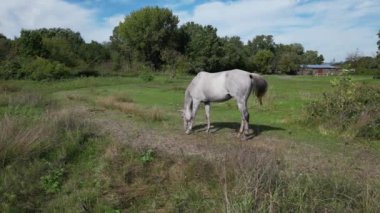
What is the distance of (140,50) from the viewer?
68188 millimetres

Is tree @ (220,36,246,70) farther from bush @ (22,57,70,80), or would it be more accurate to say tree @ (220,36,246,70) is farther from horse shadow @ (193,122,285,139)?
horse shadow @ (193,122,285,139)

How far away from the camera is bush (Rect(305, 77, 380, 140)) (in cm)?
1094

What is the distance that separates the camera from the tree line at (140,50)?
48.7 metres

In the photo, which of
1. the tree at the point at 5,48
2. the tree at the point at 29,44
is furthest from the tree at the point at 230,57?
the tree at the point at 5,48

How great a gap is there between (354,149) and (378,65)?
209 ft

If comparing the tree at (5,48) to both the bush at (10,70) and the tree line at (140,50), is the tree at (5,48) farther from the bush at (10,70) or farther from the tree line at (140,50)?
the bush at (10,70)

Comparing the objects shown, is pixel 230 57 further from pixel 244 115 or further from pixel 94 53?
pixel 244 115

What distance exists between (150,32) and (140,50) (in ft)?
11.7

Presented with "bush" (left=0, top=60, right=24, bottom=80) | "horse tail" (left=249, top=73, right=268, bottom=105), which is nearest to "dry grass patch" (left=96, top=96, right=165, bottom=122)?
"horse tail" (left=249, top=73, right=268, bottom=105)

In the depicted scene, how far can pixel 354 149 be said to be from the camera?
31.6 feet

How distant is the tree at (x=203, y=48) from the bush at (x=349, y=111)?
53.7m

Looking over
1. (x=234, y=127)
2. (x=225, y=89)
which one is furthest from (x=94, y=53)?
(x=225, y=89)

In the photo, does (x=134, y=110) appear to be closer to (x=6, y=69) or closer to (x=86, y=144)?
(x=86, y=144)

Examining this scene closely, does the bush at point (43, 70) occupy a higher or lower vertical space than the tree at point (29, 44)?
lower
